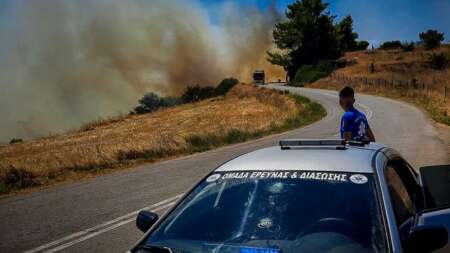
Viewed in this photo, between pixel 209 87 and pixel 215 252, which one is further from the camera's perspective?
pixel 209 87

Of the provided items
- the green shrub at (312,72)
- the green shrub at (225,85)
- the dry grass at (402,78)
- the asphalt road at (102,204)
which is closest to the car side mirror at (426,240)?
the asphalt road at (102,204)

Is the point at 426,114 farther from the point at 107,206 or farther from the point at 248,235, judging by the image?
the point at 248,235

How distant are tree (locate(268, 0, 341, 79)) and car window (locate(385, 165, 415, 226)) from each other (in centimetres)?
8092

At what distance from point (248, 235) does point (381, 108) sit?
32.6 metres

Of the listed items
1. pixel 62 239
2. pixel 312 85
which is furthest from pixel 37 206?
pixel 312 85

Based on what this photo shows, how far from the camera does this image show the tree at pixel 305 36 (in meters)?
84.6

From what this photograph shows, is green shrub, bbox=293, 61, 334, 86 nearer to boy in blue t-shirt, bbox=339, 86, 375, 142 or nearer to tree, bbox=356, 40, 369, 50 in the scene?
tree, bbox=356, 40, 369, 50

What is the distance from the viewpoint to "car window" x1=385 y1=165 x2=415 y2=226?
3502mm

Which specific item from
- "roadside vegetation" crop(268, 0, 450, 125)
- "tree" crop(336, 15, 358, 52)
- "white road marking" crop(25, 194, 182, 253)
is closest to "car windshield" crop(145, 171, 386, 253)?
"white road marking" crop(25, 194, 182, 253)

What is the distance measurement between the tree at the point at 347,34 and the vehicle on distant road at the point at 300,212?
9507 centimetres

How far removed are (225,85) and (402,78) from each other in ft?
69.4

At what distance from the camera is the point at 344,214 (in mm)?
3279

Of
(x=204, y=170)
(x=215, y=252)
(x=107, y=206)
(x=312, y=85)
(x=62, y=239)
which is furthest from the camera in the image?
(x=312, y=85)

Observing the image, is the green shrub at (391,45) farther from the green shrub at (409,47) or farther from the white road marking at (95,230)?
the white road marking at (95,230)
